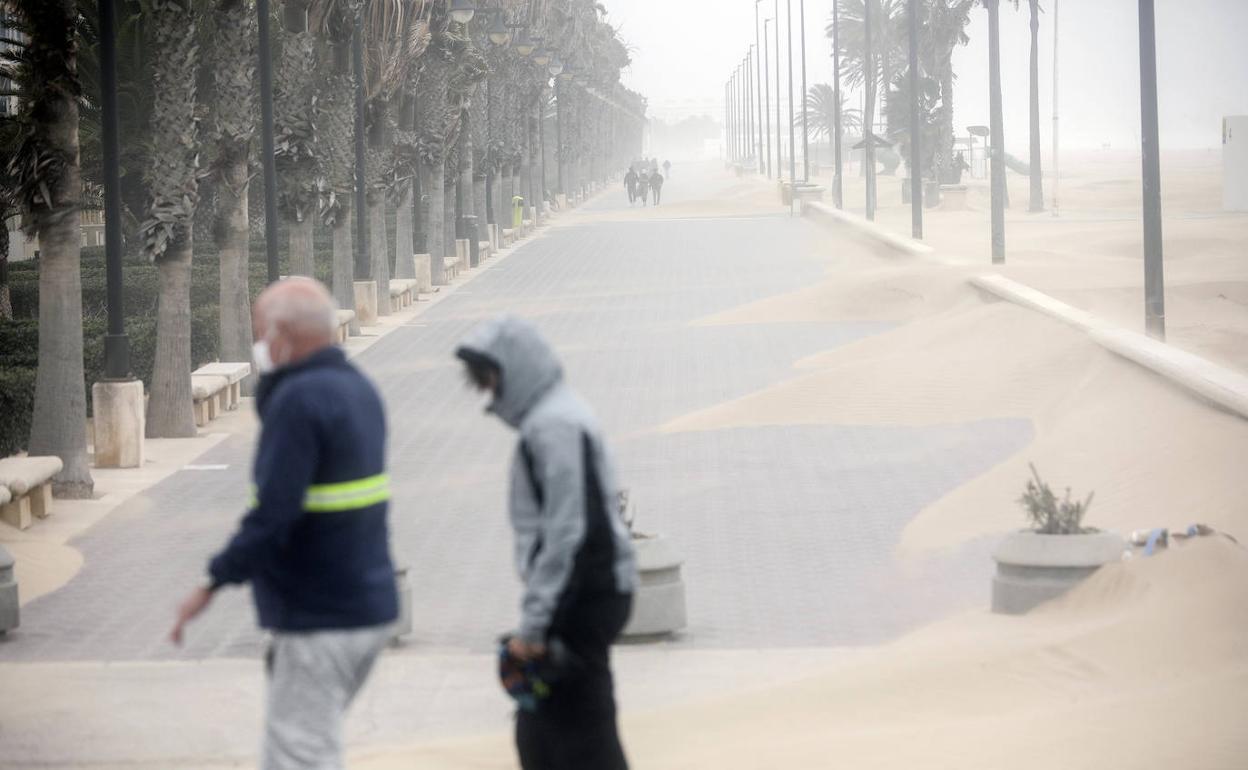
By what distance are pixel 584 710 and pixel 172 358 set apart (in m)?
14.5

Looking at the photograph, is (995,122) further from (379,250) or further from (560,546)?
(560,546)

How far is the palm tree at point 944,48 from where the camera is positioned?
238 ft

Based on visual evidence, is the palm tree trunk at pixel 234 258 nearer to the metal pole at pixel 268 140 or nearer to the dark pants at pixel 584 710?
the metal pole at pixel 268 140

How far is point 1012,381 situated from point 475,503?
291 inches

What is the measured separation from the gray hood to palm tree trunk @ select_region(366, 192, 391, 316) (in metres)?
27.6

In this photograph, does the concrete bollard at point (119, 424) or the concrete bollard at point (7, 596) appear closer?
the concrete bollard at point (7, 596)

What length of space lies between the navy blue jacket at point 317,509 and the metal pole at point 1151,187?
1747 cm

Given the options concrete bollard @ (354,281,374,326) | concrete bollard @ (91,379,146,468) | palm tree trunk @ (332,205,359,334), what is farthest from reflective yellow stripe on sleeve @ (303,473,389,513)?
concrete bollard @ (354,281,374,326)

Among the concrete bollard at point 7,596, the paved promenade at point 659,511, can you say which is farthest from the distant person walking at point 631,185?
the concrete bollard at point 7,596

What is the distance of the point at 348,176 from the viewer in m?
29.3

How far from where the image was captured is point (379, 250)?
3350cm

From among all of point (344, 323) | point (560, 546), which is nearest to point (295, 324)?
point (560, 546)

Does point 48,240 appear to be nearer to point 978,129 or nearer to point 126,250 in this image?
point 126,250

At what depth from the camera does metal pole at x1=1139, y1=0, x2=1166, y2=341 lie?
21.8 metres
